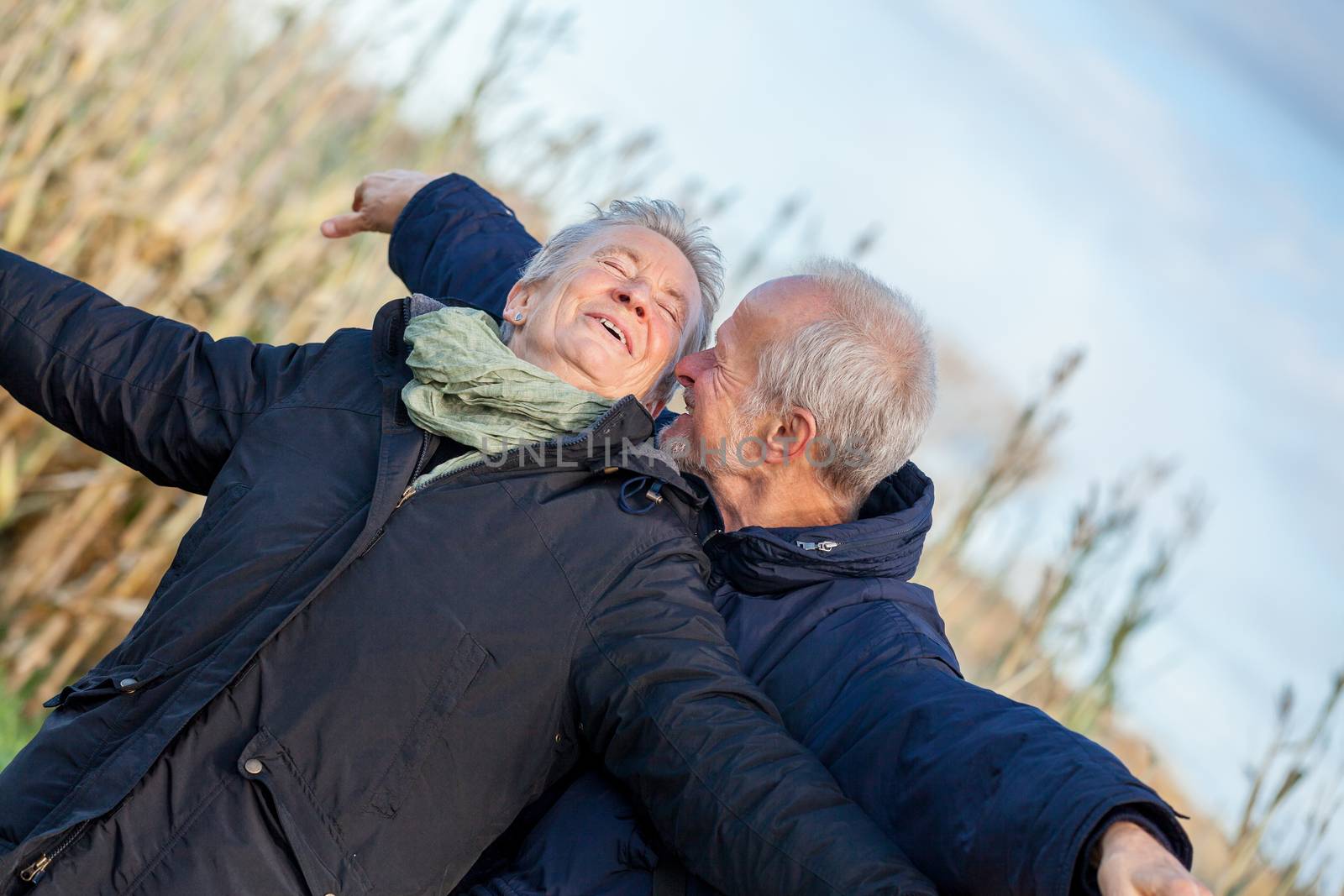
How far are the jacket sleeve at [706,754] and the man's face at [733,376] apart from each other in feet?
1.39

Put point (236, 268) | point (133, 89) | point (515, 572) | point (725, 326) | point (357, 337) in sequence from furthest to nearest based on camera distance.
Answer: point (236, 268)
point (133, 89)
point (725, 326)
point (357, 337)
point (515, 572)

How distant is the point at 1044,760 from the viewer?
1659mm

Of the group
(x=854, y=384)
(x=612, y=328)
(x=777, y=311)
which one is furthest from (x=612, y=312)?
(x=854, y=384)

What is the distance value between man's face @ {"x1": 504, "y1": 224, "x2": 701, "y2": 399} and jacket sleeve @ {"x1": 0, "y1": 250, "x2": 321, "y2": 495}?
452 millimetres

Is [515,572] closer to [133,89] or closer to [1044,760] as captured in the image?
[1044,760]

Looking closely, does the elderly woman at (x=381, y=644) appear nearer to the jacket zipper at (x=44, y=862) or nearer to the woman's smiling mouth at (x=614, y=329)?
the jacket zipper at (x=44, y=862)

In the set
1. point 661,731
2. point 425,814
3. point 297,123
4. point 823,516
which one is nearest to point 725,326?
point 823,516

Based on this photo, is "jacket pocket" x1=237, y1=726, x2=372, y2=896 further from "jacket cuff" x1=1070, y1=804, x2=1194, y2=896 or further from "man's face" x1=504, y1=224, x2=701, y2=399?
"jacket cuff" x1=1070, y1=804, x2=1194, y2=896

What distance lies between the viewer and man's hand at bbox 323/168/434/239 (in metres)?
3.19

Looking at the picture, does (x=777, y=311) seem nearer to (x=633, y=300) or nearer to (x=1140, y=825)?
(x=633, y=300)

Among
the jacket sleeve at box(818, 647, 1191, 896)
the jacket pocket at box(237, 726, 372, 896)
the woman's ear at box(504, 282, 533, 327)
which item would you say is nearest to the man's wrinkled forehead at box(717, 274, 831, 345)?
the woman's ear at box(504, 282, 533, 327)

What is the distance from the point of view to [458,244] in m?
3.06

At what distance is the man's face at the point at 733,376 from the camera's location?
2420 mm

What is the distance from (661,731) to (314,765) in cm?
52
